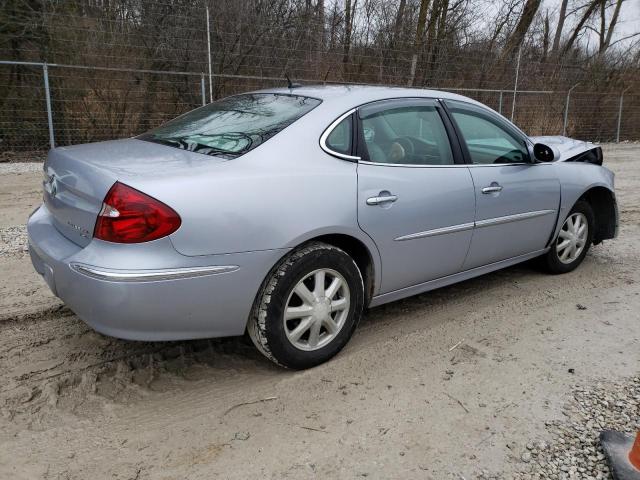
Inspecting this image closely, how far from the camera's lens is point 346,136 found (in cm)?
338

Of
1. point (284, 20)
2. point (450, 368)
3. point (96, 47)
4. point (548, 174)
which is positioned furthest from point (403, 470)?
point (284, 20)

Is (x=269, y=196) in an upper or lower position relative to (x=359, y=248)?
upper

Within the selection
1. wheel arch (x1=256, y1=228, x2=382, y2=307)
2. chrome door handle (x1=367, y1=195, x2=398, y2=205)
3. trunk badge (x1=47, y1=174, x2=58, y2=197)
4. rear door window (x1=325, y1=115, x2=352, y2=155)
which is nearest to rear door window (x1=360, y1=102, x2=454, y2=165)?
rear door window (x1=325, y1=115, x2=352, y2=155)

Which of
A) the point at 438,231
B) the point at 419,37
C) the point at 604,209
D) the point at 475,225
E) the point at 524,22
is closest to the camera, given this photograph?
the point at 438,231

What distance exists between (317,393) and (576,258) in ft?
10.4

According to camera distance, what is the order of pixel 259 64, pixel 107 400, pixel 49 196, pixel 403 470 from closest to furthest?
pixel 403 470, pixel 107 400, pixel 49 196, pixel 259 64

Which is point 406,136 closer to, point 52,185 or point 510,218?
point 510,218

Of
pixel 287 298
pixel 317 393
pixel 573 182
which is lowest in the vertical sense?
pixel 317 393

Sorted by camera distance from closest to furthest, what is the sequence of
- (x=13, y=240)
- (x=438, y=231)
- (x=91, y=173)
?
(x=91, y=173) → (x=438, y=231) → (x=13, y=240)

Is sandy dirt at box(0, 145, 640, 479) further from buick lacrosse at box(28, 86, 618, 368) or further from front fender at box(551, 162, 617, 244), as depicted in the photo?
front fender at box(551, 162, 617, 244)

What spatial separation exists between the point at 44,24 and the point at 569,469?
11647mm

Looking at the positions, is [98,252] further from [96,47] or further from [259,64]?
[259,64]

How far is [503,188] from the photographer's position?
13.6ft

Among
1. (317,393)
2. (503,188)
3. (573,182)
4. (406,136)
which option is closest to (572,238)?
(573,182)
